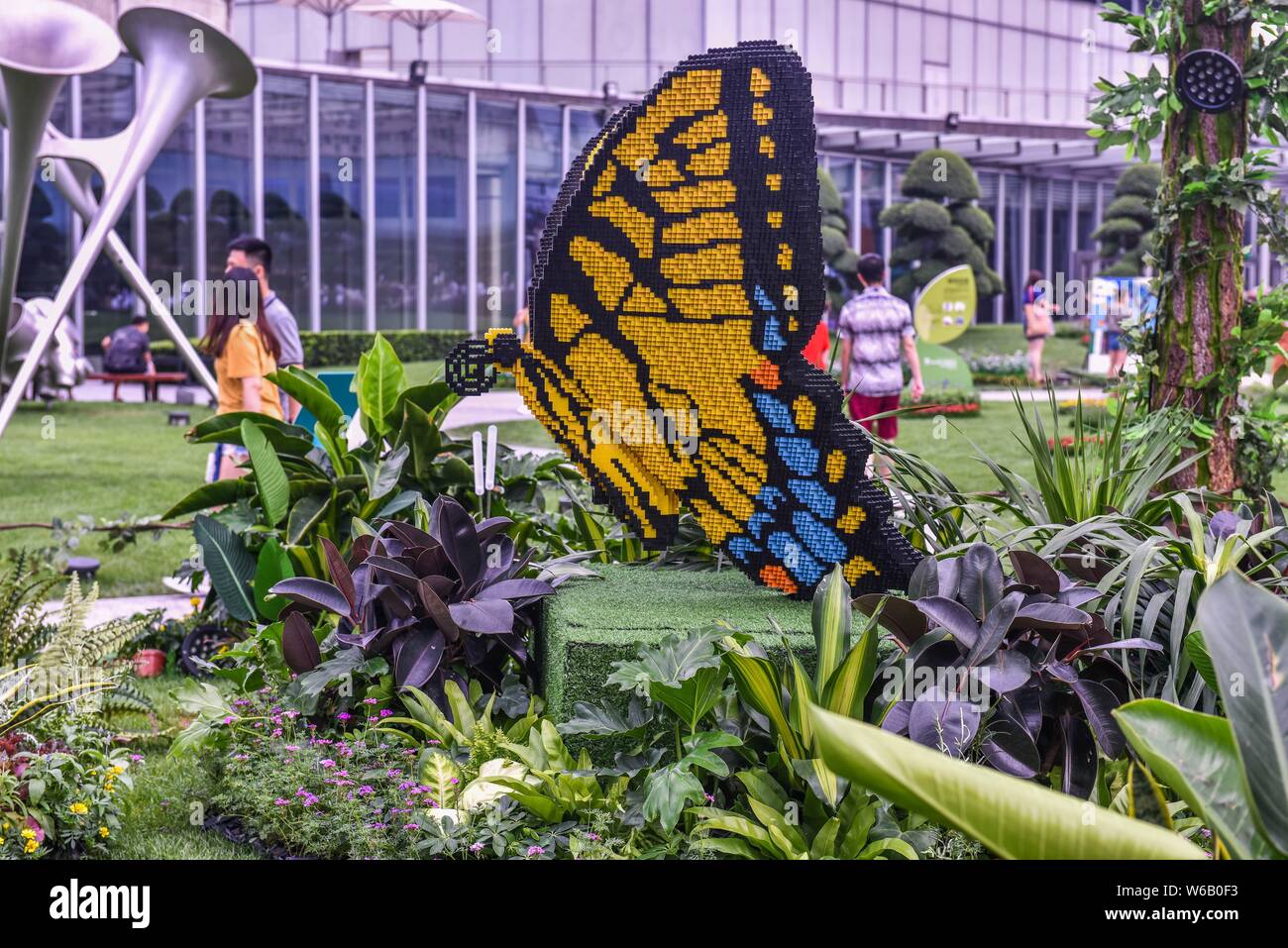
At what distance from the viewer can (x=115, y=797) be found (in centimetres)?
379

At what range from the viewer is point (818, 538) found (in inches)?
152

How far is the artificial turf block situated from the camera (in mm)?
3578

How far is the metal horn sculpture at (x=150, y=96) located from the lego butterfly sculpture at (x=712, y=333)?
13.2 ft

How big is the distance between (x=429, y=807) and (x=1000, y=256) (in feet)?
105

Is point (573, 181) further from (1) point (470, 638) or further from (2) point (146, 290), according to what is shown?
(2) point (146, 290)

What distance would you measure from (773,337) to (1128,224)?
27.8 m

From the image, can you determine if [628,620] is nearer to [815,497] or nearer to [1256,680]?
[815,497]

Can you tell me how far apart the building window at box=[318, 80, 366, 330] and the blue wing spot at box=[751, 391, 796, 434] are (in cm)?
2128

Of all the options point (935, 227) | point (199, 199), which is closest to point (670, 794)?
point (199, 199)

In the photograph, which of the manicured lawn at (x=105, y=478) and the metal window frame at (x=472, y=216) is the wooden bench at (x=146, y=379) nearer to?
the manicured lawn at (x=105, y=478)

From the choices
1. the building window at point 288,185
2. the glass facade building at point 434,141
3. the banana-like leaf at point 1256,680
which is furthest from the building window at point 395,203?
the banana-like leaf at point 1256,680

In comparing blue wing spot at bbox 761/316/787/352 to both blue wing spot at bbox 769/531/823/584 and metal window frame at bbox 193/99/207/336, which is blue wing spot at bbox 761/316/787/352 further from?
metal window frame at bbox 193/99/207/336

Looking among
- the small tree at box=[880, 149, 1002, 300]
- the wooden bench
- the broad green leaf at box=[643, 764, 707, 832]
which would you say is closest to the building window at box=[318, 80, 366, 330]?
the wooden bench

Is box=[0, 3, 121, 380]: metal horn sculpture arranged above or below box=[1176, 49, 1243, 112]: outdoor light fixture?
above
